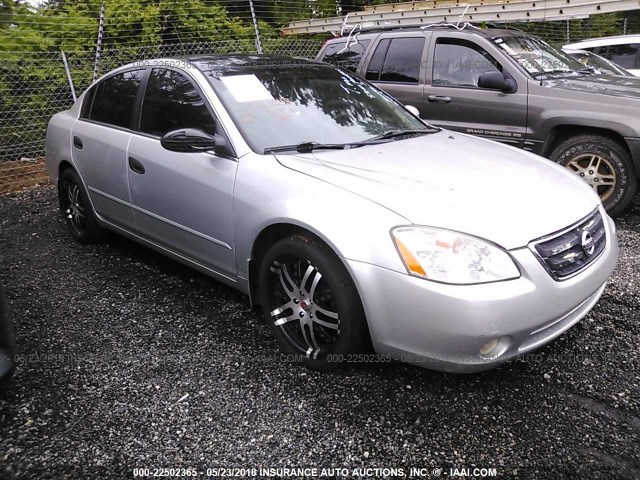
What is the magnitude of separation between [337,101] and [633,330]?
224 centimetres

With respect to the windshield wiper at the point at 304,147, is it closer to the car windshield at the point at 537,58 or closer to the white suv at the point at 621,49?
the car windshield at the point at 537,58

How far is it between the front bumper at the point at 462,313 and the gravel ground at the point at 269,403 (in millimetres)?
306

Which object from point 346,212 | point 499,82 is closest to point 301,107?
point 346,212

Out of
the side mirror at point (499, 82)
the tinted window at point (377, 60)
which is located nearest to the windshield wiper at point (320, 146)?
the side mirror at point (499, 82)

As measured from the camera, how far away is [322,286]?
2555 millimetres

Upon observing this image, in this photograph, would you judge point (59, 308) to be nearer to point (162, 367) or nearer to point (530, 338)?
point (162, 367)

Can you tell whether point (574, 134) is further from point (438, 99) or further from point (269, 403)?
point (269, 403)

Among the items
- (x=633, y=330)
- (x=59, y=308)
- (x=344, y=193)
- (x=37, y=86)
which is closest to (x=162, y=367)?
(x=59, y=308)

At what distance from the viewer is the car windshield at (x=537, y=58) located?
537 cm

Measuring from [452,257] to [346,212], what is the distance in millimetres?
518

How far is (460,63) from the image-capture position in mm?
5613

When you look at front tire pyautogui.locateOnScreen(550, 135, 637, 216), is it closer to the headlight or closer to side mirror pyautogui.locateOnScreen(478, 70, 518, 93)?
side mirror pyautogui.locateOnScreen(478, 70, 518, 93)

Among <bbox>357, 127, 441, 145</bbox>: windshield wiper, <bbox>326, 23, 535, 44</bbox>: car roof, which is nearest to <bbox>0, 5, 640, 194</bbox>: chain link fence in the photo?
<bbox>326, 23, 535, 44</bbox>: car roof

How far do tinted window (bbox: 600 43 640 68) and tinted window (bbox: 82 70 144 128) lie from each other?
876 centimetres
